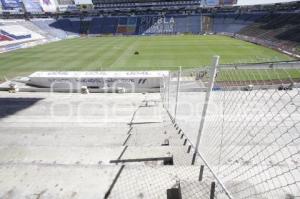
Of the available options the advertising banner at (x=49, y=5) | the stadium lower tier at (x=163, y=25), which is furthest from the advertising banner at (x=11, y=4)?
the advertising banner at (x=49, y=5)

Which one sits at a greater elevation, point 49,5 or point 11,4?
point 49,5

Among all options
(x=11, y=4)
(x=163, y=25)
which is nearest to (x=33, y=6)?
(x=11, y=4)

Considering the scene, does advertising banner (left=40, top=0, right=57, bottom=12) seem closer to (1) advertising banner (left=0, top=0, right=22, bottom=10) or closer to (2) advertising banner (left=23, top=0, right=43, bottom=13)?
(2) advertising banner (left=23, top=0, right=43, bottom=13)

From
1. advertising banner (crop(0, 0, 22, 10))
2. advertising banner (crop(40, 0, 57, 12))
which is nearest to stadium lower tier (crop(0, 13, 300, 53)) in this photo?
advertising banner (crop(40, 0, 57, 12))

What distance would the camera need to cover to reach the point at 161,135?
689 centimetres

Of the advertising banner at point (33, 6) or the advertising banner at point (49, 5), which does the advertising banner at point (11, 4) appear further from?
the advertising banner at point (49, 5)

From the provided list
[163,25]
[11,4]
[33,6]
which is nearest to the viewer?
[11,4]

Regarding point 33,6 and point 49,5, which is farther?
point 49,5

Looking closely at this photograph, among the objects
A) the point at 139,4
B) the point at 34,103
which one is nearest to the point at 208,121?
the point at 34,103

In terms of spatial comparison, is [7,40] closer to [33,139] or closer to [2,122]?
[2,122]

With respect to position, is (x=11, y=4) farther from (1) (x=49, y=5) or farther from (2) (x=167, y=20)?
(2) (x=167, y=20)

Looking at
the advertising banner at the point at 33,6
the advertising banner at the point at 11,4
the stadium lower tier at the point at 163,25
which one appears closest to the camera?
the stadium lower tier at the point at 163,25

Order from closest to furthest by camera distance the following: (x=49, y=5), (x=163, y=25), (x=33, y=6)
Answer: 1. (x=163, y=25)
2. (x=33, y=6)
3. (x=49, y=5)

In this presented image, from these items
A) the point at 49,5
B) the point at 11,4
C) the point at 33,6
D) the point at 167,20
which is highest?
the point at 49,5
